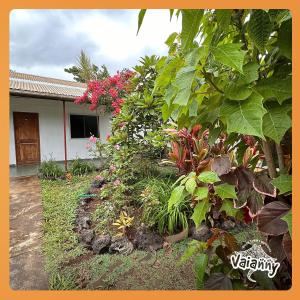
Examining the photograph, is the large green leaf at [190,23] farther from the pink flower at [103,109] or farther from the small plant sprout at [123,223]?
the pink flower at [103,109]

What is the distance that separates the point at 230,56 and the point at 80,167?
3985 mm

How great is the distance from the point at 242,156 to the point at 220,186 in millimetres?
300

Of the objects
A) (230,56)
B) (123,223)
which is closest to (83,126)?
(123,223)

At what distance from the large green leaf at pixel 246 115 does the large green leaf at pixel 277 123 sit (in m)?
0.07

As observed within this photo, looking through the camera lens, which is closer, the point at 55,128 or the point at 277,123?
the point at 277,123

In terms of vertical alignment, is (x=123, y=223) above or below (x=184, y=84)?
below

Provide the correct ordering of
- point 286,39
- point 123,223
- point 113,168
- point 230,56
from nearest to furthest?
1. point 230,56
2. point 286,39
3. point 123,223
4. point 113,168

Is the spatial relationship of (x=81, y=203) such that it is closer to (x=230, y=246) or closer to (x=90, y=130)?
(x=90, y=130)

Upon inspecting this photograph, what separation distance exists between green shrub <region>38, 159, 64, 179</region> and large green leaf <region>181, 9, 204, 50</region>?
140 inches

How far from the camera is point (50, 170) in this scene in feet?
12.8

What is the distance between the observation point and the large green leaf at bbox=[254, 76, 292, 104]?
0.76 meters

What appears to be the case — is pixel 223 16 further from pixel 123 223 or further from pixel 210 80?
pixel 123 223

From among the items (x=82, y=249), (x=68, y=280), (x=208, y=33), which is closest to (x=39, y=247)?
(x=82, y=249)

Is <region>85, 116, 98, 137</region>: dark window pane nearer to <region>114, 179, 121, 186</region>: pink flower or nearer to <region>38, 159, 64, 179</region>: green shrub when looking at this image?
<region>38, 159, 64, 179</region>: green shrub
